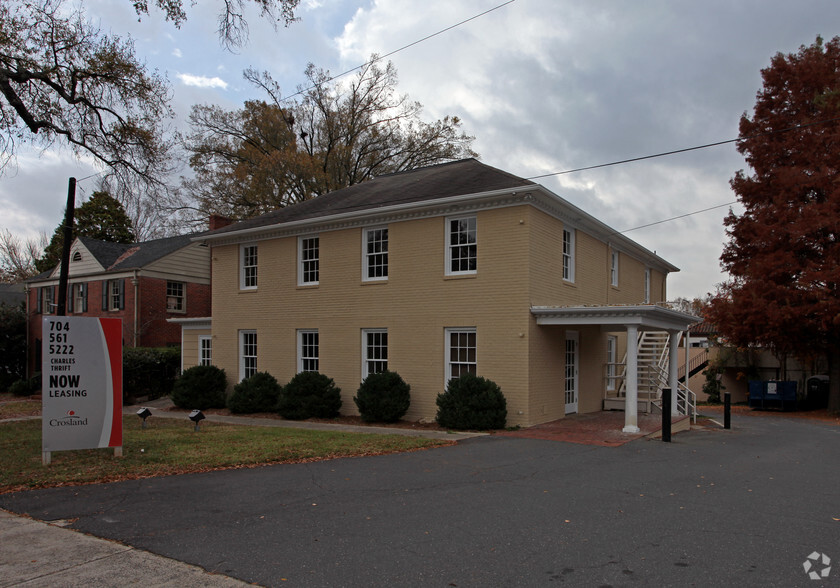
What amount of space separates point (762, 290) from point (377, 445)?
52.6ft

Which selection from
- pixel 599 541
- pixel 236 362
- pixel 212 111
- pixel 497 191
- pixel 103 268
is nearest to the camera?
pixel 599 541

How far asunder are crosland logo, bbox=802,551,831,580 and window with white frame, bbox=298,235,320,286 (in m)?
16.0

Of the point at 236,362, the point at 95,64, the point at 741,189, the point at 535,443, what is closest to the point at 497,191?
the point at 535,443

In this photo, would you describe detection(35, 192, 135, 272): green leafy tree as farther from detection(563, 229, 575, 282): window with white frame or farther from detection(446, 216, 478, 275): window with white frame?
detection(563, 229, 575, 282): window with white frame

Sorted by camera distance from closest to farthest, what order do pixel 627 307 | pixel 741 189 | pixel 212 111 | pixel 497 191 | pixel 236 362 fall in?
pixel 627 307 < pixel 497 191 < pixel 236 362 < pixel 741 189 < pixel 212 111

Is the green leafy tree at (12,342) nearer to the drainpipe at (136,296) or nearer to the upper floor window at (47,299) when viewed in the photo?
the upper floor window at (47,299)

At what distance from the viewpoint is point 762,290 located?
21.9 metres

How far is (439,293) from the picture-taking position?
17000 mm

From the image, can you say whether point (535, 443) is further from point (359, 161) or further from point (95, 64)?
point (359, 161)

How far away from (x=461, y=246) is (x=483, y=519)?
34.7ft

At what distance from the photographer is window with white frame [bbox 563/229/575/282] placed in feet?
A: 58.8

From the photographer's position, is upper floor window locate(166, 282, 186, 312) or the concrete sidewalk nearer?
the concrete sidewalk

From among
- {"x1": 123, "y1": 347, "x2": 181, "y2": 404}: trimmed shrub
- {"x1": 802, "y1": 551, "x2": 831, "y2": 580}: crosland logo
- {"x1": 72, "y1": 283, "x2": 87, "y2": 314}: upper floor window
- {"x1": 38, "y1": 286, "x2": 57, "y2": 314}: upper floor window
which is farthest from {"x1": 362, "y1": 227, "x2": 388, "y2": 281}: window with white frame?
{"x1": 38, "y1": 286, "x2": 57, "y2": 314}: upper floor window

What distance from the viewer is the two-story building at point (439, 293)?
1574cm
